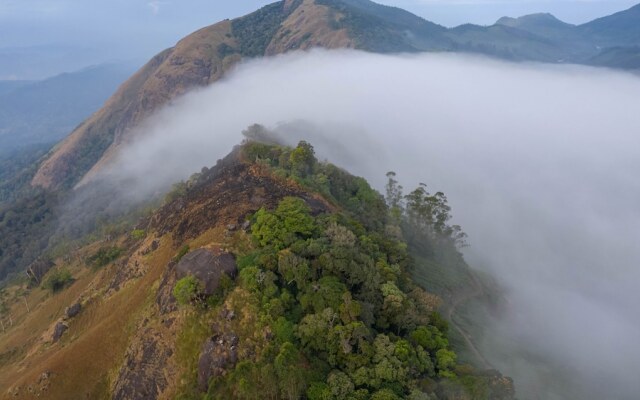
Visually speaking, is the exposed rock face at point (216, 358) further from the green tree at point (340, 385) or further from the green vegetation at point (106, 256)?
the green vegetation at point (106, 256)

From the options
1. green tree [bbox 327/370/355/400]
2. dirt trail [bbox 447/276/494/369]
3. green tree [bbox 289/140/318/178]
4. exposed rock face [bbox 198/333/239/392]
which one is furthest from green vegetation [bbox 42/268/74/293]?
dirt trail [bbox 447/276/494/369]

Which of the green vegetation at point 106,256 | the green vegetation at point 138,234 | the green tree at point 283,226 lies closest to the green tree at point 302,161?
the green tree at point 283,226

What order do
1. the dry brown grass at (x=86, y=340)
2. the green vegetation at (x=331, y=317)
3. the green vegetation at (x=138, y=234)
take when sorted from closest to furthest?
1. the green vegetation at (x=331, y=317)
2. the dry brown grass at (x=86, y=340)
3. the green vegetation at (x=138, y=234)

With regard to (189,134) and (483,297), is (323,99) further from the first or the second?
(483,297)

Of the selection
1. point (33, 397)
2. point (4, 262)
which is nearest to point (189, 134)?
point (4, 262)

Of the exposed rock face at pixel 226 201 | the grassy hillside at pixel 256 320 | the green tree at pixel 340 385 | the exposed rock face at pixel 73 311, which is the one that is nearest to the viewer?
the green tree at pixel 340 385

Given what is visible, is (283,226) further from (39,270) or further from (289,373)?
(39,270)
